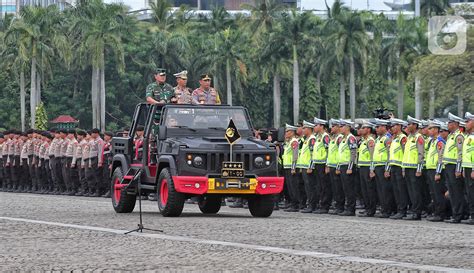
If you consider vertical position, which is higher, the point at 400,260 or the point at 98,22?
the point at 98,22

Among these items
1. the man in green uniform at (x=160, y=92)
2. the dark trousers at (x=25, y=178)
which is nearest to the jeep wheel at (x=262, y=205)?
the man in green uniform at (x=160, y=92)

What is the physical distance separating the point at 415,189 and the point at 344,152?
2335mm

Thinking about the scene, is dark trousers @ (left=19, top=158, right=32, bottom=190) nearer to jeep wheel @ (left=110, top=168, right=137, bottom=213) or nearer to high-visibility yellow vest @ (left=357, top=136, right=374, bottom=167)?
jeep wheel @ (left=110, top=168, right=137, bottom=213)

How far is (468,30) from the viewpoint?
97.4 m

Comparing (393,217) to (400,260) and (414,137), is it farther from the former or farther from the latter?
(400,260)

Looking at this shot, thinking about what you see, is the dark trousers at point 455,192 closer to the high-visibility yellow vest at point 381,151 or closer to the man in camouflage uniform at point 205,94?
the high-visibility yellow vest at point 381,151

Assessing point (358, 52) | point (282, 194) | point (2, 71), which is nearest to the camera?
point (282, 194)

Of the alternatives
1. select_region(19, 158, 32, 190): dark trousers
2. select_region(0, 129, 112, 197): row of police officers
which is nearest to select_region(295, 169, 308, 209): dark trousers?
select_region(0, 129, 112, 197): row of police officers

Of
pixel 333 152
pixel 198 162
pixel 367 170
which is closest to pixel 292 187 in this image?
pixel 333 152

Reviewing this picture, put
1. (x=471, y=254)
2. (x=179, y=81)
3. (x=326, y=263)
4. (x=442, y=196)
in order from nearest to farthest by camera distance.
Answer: (x=326, y=263) < (x=471, y=254) < (x=442, y=196) < (x=179, y=81)

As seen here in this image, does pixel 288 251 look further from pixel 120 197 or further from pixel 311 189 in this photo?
pixel 311 189

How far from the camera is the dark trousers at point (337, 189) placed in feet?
89.6

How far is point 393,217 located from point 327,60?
276ft

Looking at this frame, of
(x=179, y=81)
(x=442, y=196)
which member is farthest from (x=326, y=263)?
(x=179, y=81)
